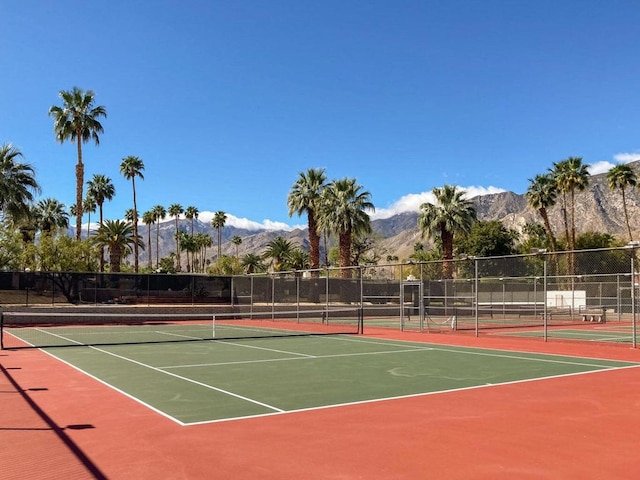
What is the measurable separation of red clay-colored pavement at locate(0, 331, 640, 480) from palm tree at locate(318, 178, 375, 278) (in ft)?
130

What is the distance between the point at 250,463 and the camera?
257 inches

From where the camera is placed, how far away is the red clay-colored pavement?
6285mm

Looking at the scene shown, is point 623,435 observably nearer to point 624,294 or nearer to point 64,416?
point 64,416

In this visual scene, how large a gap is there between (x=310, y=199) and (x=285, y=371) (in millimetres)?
40490

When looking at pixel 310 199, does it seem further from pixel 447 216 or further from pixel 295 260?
pixel 295 260

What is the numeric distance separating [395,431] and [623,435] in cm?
293

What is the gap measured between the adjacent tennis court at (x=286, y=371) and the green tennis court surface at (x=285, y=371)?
2 cm

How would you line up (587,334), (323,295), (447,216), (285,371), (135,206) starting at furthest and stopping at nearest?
(135,206), (447,216), (323,295), (587,334), (285,371)

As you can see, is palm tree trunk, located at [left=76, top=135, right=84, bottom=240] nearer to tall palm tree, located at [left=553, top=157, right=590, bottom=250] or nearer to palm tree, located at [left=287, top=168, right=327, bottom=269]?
palm tree, located at [left=287, top=168, right=327, bottom=269]

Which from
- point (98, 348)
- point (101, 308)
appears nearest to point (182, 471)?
point (98, 348)

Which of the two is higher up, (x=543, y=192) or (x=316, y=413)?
(x=543, y=192)

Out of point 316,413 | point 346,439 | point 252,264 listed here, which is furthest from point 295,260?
point 346,439

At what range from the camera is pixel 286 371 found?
13.9 meters

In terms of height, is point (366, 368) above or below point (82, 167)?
below
